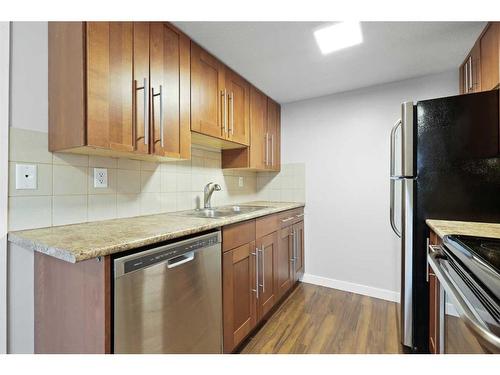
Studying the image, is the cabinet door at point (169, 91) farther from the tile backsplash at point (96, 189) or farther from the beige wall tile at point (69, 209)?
the beige wall tile at point (69, 209)

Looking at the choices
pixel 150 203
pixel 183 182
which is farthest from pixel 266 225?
pixel 150 203

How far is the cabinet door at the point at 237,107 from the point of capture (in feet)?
6.49

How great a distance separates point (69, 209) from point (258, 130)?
5.66 feet

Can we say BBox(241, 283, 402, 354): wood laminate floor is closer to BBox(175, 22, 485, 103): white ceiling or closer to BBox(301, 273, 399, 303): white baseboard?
BBox(301, 273, 399, 303): white baseboard

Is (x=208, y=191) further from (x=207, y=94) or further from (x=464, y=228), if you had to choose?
(x=464, y=228)

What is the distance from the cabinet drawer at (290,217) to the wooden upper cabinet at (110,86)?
1.18 m

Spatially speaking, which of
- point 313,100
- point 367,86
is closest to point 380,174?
point 367,86

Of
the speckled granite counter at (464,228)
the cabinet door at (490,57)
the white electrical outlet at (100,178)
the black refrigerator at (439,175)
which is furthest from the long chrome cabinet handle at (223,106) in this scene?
the cabinet door at (490,57)

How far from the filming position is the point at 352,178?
97.2 inches

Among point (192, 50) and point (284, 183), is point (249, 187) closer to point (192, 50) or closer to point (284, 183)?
point (284, 183)

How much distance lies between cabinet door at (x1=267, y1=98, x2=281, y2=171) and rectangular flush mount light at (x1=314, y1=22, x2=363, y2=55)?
1007 millimetres

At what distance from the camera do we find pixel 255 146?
7.80ft
